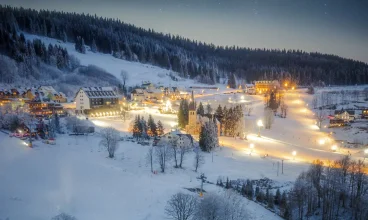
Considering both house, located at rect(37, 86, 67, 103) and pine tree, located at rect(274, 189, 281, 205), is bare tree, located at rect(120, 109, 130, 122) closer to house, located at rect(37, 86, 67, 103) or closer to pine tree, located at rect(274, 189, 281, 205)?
house, located at rect(37, 86, 67, 103)

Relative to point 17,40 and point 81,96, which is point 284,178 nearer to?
point 81,96

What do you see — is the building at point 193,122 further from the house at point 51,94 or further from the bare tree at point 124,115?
the house at point 51,94

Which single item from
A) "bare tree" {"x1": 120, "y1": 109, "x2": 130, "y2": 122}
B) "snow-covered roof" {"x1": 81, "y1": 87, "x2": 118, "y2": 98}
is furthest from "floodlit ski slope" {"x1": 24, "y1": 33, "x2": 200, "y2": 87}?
"bare tree" {"x1": 120, "y1": 109, "x2": 130, "y2": 122}

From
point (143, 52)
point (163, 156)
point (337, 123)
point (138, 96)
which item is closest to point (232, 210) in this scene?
point (163, 156)

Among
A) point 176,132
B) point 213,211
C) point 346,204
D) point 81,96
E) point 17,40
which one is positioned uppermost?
point 17,40

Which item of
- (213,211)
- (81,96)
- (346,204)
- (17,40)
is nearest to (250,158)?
(346,204)

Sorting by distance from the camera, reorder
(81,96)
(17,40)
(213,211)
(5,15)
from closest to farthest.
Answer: (213,211), (81,96), (17,40), (5,15)

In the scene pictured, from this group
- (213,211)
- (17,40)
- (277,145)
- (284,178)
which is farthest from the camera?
(17,40)
